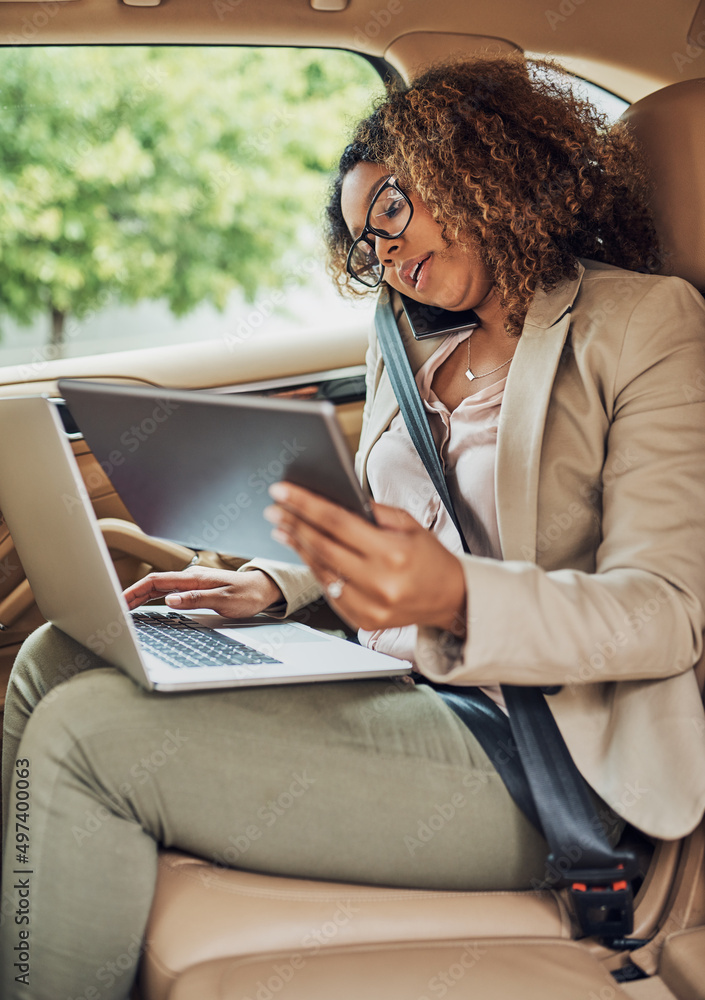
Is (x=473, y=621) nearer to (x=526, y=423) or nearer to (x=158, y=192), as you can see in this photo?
(x=526, y=423)

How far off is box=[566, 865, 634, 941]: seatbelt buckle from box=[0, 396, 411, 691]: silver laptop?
0.32m

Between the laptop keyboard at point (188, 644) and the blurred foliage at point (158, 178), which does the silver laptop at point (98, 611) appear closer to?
the laptop keyboard at point (188, 644)

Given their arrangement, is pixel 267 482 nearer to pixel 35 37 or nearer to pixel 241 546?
pixel 241 546

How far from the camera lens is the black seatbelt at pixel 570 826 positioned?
993mm

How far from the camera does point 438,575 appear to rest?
0.89 meters

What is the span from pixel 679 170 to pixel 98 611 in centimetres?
101

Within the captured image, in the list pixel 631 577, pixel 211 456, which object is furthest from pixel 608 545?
pixel 211 456

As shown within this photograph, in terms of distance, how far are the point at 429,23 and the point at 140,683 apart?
131 centimetres

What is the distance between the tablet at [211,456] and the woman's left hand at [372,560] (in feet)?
0.07

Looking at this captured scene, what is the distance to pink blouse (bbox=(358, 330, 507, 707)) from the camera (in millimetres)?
1273

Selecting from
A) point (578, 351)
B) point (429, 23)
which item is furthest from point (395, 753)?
point (429, 23)

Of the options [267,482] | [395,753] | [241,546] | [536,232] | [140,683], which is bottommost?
[395,753]

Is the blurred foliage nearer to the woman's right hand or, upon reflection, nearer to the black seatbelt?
the woman's right hand

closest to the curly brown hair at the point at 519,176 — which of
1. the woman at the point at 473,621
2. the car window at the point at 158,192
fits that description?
the woman at the point at 473,621
